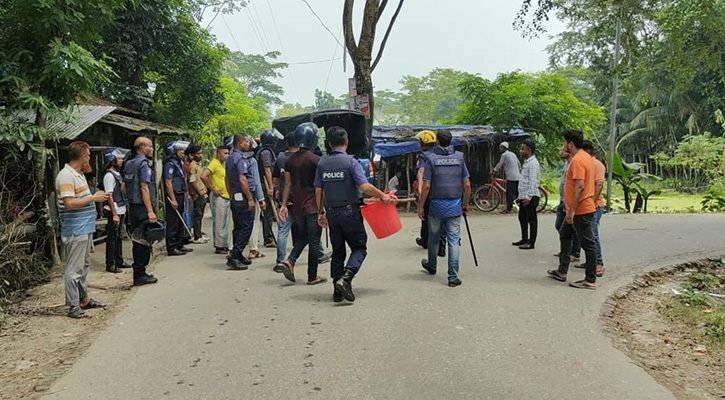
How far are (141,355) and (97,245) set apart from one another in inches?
264

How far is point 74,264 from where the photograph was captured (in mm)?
5703

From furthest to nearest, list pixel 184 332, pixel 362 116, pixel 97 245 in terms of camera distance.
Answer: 1. pixel 362 116
2. pixel 97 245
3. pixel 184 332

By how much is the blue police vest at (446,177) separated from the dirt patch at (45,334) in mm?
3821

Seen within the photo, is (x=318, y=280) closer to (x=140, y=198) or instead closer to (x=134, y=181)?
(x=140, y=198)

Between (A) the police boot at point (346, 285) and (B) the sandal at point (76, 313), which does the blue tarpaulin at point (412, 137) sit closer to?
(A) the police boot at point (346, 285)

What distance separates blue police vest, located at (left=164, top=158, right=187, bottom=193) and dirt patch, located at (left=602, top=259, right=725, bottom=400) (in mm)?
6683

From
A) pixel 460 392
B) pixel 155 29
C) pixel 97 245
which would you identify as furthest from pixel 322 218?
pixel 155 29

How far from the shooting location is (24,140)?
650 cm

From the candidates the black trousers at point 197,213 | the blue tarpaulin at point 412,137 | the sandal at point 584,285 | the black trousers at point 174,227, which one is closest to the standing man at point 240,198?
the black trousers at point 174,227

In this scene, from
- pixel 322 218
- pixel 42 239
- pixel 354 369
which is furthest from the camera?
pixel 42 239

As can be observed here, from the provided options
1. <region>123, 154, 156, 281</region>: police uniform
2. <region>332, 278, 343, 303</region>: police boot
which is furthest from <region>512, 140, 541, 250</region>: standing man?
<region>123, 154, 156, 281</region>: police uniform

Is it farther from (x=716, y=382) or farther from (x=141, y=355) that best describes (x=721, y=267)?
(x=141, y=355)

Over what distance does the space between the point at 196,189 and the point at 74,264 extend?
187 inches

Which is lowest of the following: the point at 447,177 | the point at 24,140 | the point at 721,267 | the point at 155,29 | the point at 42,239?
the point at 721,267
